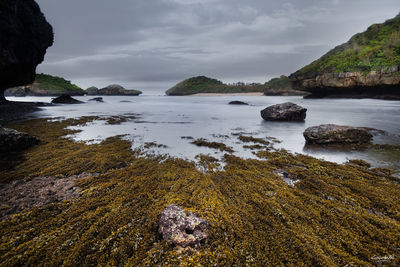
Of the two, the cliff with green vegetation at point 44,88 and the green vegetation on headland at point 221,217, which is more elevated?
the cliff with green vegetation at point 44,88

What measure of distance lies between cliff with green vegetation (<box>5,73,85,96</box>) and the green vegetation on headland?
102m

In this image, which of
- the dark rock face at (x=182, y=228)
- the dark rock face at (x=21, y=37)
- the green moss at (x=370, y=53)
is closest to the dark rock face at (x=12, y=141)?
the dark rock face at (x=182, y=228)

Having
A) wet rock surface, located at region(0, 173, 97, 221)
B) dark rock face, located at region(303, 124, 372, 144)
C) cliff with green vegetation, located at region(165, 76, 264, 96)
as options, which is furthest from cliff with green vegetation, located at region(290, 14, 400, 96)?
cliff with green vegetation, located at region(165, 76, 264, 96)

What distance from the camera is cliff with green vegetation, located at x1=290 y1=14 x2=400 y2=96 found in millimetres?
27688

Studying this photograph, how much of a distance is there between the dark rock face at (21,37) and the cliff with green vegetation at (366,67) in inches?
1938

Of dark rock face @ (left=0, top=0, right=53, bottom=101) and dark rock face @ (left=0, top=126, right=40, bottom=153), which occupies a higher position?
dark rock face @ (left=0, top=0, right=53, bottom=101)

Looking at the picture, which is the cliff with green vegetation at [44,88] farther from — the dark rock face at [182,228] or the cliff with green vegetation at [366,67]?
the dark rock face at [182,228]

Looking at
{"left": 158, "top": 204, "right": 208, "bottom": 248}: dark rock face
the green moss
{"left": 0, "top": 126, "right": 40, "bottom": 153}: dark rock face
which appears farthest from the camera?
the green moss

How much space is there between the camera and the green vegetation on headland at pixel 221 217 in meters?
2.02

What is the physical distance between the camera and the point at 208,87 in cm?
13375

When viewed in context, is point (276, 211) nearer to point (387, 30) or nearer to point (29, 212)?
point (29, 212)

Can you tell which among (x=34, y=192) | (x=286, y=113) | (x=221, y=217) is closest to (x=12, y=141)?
(x=34, y=192)

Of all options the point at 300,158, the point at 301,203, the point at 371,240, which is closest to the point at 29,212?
the point at 301,203

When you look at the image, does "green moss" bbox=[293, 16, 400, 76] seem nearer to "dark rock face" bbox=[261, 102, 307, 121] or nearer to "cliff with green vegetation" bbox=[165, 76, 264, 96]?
"dark rock face" bbox=[261, 102, 307, 121]
